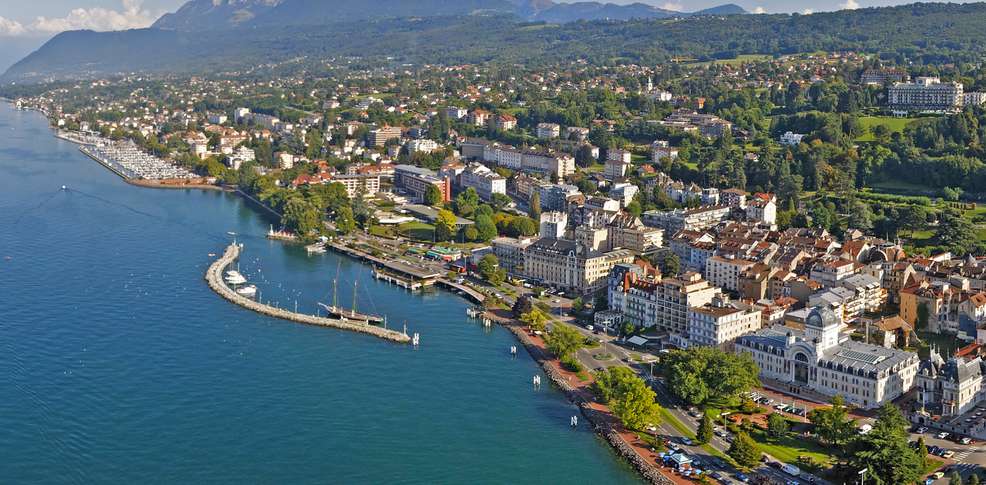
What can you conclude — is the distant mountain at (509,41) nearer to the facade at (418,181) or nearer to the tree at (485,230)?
the facade at (418,181)

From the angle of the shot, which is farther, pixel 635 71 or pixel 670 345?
pixel 635 71

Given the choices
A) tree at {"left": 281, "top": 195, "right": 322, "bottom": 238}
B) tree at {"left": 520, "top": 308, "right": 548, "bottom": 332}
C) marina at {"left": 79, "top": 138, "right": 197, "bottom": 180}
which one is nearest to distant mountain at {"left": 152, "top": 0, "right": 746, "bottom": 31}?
marina at {"left": 79, "top": 138, "right": 197, "bottom": 180}

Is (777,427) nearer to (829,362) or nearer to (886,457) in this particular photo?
(886,457)

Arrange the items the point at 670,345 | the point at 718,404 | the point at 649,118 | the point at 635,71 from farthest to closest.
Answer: the point at 635,71 → the point at 649,118 → the point at 670,345 → the point at 718,404

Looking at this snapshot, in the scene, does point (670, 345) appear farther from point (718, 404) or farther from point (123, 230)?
point (123, 230)

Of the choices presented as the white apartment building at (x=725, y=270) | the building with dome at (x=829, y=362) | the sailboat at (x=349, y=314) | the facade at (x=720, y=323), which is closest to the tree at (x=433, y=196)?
the sailboat at (x=349, y=314)

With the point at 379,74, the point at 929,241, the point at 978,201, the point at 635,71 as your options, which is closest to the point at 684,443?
the point at 929,241

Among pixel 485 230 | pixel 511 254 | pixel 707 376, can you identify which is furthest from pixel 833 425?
pixel 485 230
